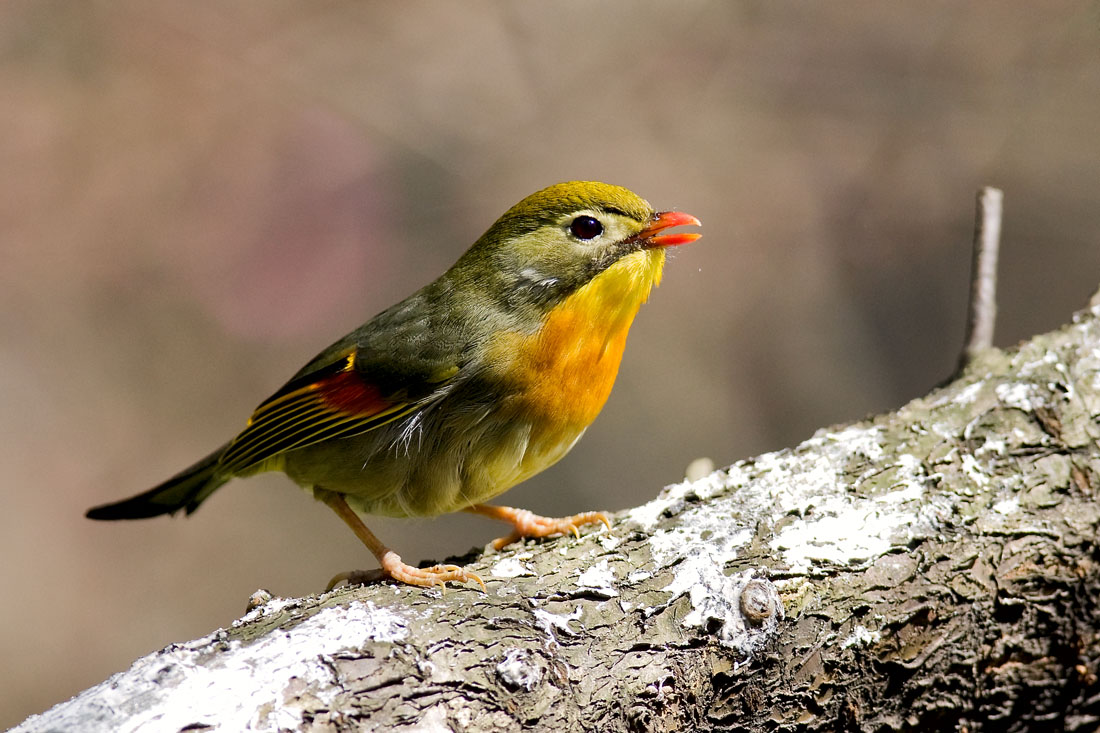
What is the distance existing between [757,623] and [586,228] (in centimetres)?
161

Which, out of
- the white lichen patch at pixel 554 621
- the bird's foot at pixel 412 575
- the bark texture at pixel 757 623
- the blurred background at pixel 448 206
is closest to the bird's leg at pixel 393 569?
the bird's foot at pixel 412 575

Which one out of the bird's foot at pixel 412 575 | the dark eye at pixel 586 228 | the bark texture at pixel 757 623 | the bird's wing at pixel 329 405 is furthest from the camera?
the dark eye at pixel 586 228

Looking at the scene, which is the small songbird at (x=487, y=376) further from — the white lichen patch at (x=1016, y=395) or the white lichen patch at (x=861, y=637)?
the white lichen patch at (x=1016, y=395)

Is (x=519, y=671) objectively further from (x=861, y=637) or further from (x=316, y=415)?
(x=316, y=415)

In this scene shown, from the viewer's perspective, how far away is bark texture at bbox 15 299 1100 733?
7.97 ft

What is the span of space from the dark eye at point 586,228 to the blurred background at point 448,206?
119 inches

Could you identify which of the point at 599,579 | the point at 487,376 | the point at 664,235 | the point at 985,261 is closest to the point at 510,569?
the point at 599,579

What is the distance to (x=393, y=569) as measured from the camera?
3273 millimetres

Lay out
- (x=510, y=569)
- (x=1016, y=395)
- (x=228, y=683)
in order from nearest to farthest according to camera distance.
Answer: (x=228, y=683)
(x=510, y=569)
(x=1016, y=395)

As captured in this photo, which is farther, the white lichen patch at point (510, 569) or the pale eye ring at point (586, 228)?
the pale eye ring at point (586, 228)

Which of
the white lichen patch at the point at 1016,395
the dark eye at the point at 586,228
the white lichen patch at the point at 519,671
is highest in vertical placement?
the dark eye at the point at 586,228

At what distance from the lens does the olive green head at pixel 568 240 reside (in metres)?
3.60

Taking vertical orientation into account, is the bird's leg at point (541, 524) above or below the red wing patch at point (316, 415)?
below

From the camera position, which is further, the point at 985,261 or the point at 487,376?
the point at 985,261
